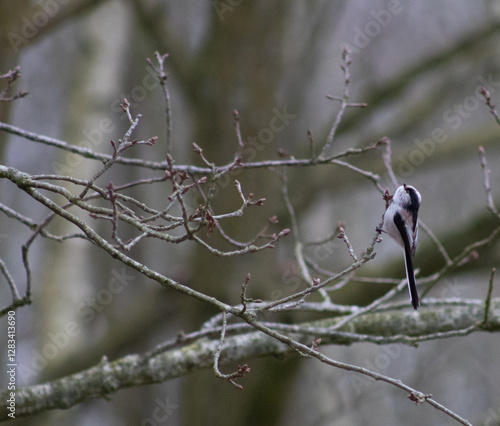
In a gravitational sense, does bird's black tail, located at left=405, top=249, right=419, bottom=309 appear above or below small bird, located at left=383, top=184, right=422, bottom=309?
below

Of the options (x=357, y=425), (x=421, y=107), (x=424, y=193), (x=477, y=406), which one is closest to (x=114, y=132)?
(x=421, y=107)

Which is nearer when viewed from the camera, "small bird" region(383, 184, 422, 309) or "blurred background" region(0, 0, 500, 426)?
"small bird" region(383, 184, 422, 309)

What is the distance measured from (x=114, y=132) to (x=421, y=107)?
4.80m

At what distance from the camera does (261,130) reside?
5.80 m

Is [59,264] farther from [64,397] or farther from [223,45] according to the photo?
[64,397]

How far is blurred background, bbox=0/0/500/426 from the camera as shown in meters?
5.65

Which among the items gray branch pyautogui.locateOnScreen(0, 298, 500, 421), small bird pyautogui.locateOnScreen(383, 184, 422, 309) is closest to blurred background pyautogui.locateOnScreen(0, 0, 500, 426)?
gray branch pyautogui.locateOnScreen(0, 298, 500, 421)

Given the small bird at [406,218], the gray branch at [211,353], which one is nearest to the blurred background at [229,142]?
the gray branch at [211,353]

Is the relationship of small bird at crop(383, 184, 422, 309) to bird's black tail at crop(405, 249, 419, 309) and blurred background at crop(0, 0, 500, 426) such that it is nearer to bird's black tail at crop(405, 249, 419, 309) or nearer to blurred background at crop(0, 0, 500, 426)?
bird's black tail at crop(405, 249, 419, 309)

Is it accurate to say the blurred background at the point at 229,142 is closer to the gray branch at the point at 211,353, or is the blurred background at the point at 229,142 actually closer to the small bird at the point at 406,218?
the gray branch at the point at 211,353

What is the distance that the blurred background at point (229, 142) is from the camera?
5.65 m

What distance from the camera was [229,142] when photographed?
5.85 metres

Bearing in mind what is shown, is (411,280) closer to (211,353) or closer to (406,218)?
(406,218)

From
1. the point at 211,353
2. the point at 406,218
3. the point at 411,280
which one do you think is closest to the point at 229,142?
the point at 211,353
